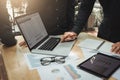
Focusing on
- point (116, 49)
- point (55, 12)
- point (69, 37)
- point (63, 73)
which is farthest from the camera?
point (55, 12)

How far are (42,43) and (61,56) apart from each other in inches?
11.0

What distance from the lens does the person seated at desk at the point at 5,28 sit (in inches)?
54.5

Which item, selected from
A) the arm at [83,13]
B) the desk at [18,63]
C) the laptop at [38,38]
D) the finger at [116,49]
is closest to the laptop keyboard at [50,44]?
the laptop at [38,38]

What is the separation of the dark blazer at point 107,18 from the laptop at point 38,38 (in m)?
0.27

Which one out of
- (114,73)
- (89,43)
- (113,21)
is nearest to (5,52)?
(89,43)

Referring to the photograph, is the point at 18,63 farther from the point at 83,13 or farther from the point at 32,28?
the point at 83,13

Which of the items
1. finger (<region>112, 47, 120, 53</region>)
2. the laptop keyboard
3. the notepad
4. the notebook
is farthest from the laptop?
finger (<region>112, 47, 120, 53</region>)

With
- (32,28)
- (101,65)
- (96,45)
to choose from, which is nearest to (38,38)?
(32,28)

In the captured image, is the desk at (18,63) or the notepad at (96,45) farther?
the notepad at (96,45)

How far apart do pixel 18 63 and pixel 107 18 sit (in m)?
0.89

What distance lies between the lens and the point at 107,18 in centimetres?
161

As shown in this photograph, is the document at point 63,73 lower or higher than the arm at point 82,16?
lower

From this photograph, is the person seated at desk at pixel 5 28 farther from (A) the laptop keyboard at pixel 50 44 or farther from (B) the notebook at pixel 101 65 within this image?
(B) the notebook at pixel 101 65

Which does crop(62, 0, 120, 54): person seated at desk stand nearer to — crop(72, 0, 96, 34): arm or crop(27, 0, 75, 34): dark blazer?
crop(72, 0, 96, 34): arm
